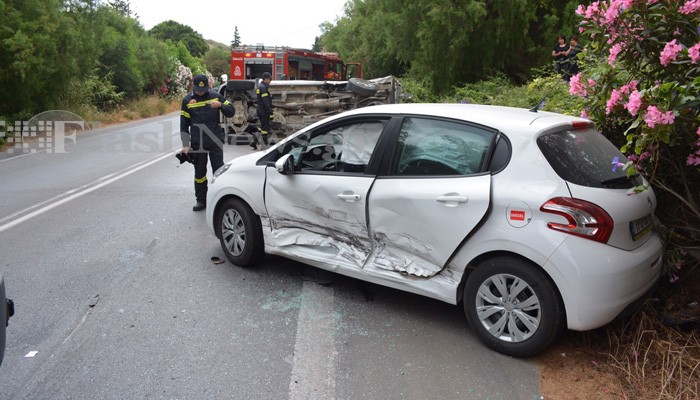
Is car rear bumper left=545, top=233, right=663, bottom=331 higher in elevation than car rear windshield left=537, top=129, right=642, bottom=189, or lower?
lower

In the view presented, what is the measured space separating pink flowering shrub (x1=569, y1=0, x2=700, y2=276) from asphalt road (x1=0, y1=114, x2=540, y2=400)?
1.66 metres

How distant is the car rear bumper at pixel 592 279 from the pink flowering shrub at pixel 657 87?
548mm

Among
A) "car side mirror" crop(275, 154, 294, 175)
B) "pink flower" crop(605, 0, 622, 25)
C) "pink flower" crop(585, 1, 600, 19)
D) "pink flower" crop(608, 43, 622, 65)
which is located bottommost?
"car side mirror" crop(275, 154, 294, 175)

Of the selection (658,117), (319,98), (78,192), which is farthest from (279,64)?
(658,117)

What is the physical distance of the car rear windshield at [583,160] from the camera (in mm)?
3475

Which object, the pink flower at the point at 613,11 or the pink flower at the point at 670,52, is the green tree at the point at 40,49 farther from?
the pink flower at the point at 670,52

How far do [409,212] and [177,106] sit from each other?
4042 cm

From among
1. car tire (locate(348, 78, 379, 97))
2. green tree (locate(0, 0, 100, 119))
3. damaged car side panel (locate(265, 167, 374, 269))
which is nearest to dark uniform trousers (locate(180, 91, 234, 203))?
damaged car side panel (locate(265, 167, 374, 269))

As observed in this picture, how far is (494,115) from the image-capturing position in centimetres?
397

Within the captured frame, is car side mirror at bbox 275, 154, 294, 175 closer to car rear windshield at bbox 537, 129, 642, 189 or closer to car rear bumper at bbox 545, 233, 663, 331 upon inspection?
car rear windshield at bbox 537, 129, 642, 189

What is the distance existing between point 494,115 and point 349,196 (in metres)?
1.21

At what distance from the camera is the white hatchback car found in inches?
131

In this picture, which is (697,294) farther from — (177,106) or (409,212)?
(177,106)

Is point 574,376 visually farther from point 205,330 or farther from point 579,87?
point 205,330
